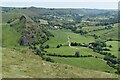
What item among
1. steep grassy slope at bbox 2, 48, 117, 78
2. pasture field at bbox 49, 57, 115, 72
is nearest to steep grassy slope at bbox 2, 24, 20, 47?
pasture field at bbox 49, 57, 115, 72

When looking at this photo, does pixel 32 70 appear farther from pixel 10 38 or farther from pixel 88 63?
pixel 10 38

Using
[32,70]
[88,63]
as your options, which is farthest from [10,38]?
[32,70]

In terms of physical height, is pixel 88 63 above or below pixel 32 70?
below

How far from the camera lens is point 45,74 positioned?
1670 inches

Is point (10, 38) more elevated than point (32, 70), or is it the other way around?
point (32, 70)

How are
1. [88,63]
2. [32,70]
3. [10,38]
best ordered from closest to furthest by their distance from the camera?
[32,70], [88,63], [10,38]

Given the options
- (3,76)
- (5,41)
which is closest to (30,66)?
(3,76)

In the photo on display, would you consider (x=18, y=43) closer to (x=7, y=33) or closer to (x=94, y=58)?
(x=7, y=33)

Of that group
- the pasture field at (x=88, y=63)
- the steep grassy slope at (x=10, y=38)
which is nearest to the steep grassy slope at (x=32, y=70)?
the pasture field at (x=88, y=63)

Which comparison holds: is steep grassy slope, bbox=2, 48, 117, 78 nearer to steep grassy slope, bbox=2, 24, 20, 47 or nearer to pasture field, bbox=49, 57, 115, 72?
pasture field, bbox=49, 57, 115, 72

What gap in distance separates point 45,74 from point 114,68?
77644 millimetres

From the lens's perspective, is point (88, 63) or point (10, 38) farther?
point (10, 38)

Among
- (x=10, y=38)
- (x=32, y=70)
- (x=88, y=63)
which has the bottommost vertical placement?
(x=88, y=63)

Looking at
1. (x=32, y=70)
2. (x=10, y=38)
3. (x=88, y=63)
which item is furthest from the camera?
(x=10, y=38)
